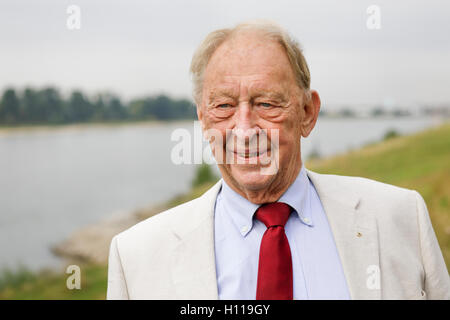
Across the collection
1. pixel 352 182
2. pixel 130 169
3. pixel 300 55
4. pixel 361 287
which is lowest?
pixel 130 169

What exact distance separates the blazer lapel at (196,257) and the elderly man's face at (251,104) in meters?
0.22

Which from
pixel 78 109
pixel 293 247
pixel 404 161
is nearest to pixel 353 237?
pixel 293 247

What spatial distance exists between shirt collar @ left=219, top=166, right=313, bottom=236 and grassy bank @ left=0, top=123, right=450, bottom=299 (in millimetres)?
3215

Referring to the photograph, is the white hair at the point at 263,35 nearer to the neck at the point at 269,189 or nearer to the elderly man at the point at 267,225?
the elderly man at the point at 267,225

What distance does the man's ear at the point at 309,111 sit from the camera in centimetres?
189

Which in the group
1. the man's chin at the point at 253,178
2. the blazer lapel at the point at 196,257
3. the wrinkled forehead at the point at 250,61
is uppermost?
the wrinkled forehead at the point at 250,61

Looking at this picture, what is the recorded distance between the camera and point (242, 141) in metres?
1.68

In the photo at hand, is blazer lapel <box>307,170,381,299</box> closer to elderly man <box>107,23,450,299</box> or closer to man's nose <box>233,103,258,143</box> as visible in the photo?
elderly man <box>107,23,450,299</box>

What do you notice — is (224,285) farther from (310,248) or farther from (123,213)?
(123,213)

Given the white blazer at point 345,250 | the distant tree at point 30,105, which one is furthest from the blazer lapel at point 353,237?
the distant tree at point 30,105

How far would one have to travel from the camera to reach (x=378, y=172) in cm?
511

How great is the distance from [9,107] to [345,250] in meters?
4.62
